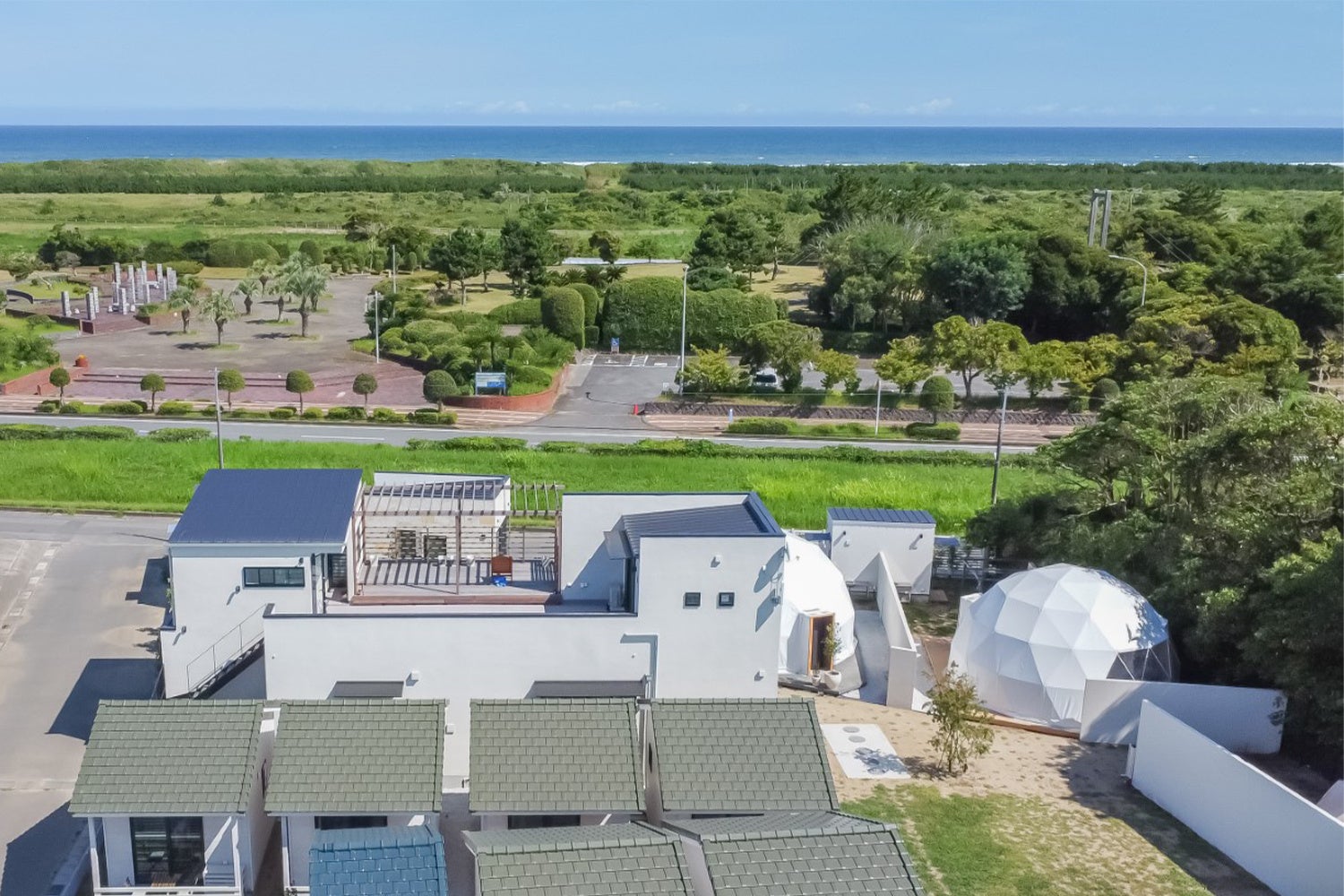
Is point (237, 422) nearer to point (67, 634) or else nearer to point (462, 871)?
point (67, 634)

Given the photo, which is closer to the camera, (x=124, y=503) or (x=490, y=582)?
(x=490, y=582)

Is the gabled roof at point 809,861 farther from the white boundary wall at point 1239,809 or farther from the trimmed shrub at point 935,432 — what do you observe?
the trimmed shrub at point 935,432

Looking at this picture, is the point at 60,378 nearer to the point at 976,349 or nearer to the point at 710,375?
the point at 710,375

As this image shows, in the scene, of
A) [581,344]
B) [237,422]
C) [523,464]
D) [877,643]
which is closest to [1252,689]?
[877,643]

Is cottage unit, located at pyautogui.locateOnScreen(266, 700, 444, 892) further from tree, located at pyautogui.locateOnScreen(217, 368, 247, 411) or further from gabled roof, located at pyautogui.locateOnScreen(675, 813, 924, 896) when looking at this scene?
tree, located at pyautogui.locateOnScreen(217, 368, 247, 411)

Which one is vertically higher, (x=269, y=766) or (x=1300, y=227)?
(x=1300, y=227)

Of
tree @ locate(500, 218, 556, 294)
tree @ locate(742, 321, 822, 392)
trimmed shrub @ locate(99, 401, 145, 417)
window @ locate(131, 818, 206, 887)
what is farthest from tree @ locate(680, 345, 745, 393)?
window @ locate(131, 818, 206, 887)

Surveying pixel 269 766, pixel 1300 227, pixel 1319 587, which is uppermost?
pixel 1300 227
